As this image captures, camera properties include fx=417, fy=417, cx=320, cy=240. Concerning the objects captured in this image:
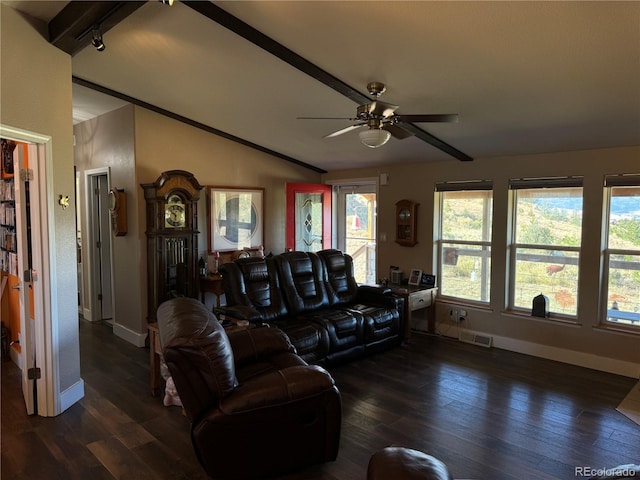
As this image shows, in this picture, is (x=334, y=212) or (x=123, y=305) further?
(x=334, y=212)

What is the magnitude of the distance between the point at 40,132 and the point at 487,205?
444cm

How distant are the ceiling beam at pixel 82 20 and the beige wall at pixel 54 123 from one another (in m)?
0.12

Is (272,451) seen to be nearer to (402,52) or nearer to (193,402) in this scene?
(193,402)

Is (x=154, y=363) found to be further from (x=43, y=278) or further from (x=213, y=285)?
(x=213, y=285)

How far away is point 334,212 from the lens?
21.5 ft

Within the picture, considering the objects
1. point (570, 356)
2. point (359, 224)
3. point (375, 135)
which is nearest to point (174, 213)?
point (375, 135)

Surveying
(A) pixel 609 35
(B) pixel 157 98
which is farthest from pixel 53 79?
(A) pixel 609 35

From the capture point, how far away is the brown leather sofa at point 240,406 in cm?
210

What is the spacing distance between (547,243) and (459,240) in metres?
0.99

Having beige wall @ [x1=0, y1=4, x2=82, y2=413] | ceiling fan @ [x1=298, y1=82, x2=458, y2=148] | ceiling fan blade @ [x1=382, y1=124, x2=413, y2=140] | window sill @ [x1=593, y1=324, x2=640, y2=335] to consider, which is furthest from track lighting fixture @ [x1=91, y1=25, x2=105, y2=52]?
window sill @ [x1=593, y1=324, x2=640, y2=335]

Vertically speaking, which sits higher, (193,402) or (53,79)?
(53,79)

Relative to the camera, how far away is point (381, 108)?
2.82 metres

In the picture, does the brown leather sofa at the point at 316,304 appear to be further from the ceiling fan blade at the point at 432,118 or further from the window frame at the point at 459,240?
the ceiling fan blade at the point at 432,118

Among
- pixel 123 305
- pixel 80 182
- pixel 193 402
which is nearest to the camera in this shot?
pixel 193 402
